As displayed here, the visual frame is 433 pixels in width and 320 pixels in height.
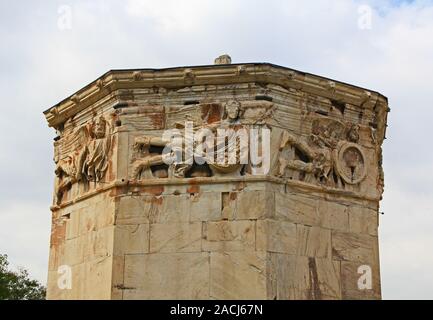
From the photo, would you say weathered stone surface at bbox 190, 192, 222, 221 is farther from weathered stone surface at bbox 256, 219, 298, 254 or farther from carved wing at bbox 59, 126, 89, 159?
carved wing at bbox 59, 126, 89, 159

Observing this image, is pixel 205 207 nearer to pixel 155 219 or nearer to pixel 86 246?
pixel 155 219

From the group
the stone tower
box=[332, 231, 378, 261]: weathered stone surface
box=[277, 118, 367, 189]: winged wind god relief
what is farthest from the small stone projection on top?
box=[332, 231, 378, 261]: weathered stone surface

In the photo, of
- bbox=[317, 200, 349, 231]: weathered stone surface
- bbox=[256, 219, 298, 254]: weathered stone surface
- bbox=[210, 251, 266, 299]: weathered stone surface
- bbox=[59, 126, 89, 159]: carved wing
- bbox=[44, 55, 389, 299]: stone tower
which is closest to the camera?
bbox=[210, 251, 266, 299]: weathered stone surface

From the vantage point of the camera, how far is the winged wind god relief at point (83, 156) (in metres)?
11.1

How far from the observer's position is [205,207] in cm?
1030

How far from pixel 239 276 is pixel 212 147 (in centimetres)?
191

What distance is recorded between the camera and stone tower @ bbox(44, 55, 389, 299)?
10125mm

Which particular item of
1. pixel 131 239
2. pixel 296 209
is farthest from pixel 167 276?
pixel 296 209

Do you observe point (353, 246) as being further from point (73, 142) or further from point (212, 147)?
point (73, 142)

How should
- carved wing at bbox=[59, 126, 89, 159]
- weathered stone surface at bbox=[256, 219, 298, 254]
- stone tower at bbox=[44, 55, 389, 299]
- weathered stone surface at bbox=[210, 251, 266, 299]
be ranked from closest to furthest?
weathered stone surface at bbox=[210, 251, 266, 299], weathered stone surface at bbox=[256, 219, 298, 254], stone tower at bbox=[44, 55, 389, 299], carved wing at bbox=[59, 126, 89, 159]

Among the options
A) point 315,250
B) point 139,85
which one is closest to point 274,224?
point 315,250

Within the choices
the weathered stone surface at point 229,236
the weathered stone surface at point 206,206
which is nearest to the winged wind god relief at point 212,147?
the weathered stone surface at point 206,206

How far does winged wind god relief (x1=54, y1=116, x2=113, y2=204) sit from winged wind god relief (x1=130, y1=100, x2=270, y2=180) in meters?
0.62

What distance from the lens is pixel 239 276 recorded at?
9953 millimetres
